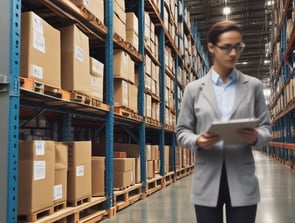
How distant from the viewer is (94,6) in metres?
4.36

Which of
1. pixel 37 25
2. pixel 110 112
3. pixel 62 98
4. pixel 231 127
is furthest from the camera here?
pixel 110 112

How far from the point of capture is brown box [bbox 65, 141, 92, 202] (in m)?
3.79

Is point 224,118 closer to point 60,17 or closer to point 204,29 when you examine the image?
point 60,17

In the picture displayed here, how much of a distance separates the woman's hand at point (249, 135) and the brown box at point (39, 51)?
1.87m

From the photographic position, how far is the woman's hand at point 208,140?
5.48ft

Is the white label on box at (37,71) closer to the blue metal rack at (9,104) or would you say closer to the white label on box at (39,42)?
the white label on box at (39,42)

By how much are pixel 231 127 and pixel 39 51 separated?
2007 mm

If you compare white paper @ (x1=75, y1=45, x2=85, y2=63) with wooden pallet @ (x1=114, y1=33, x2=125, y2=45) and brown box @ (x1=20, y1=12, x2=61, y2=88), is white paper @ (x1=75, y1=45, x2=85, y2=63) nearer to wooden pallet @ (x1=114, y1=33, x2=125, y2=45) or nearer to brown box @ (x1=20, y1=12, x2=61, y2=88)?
brown box @ (x1=20, y1=12, x2=61, y2=88)

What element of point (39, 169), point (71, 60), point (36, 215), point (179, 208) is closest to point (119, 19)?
point (71, 60)

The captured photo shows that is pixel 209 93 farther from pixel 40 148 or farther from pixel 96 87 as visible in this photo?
pixel 96 87

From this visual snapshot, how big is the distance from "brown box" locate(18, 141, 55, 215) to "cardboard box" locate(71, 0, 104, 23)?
172 cm

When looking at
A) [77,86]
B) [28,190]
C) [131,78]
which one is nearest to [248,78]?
[28,190]

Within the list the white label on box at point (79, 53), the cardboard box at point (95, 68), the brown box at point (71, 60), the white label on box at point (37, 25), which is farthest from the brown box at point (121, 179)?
the white label on box at point (37, 25)

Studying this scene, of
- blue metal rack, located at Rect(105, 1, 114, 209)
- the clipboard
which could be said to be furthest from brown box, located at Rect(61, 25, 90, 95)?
the clipboard
